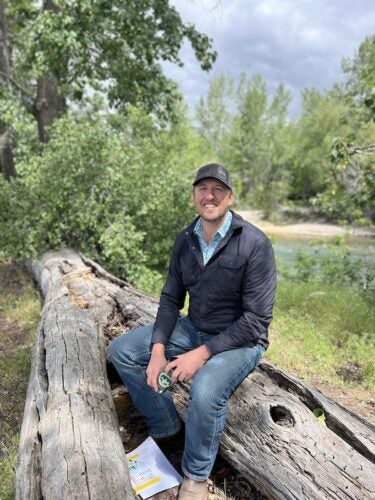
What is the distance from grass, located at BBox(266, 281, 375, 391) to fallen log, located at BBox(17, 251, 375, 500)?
2.10 m

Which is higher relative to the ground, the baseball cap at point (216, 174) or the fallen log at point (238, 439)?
the baseball cap at point (216, 174)

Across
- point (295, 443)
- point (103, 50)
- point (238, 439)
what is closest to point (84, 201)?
point (103, 50)

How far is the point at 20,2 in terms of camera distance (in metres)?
10.7

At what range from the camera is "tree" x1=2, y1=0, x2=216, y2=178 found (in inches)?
333

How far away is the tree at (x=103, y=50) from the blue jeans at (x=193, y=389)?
257 inches

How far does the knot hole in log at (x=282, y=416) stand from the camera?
2.66 metres

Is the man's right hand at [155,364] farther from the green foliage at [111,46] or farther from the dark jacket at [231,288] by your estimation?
the green foliage at [111,46]

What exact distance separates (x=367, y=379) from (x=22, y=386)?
3550 millimetres

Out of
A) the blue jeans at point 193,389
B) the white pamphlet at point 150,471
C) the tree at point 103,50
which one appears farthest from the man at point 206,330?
the tree at point 103,50

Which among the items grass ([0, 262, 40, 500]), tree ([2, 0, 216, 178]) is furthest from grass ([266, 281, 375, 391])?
tree ([2, 0, 216, 178])

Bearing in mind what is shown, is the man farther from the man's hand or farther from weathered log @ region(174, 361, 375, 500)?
weathered log @ region(174, 361, 375, 500)

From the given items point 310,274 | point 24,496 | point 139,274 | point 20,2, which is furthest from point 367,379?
point 20,2

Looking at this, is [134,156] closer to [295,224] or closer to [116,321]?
[116,321]

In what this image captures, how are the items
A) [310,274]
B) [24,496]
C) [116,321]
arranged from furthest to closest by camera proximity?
1. [310,274]
2. [116,321]
3. [24,496]
